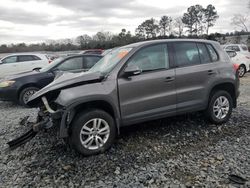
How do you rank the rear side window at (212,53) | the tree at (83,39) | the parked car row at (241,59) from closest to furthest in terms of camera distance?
1. the rear side window at (212,53)
2. the parked car row at (241,59)
3. the tree at (83,39)

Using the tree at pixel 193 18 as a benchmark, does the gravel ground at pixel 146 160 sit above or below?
below

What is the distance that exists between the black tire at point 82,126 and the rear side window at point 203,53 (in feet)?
7.41

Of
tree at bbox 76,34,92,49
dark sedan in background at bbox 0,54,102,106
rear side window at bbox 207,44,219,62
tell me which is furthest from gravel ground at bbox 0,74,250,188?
tree at bbox 76,34,92,49

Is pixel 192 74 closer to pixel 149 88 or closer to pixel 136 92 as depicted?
pixel 149 88

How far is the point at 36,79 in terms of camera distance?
7.71 meters

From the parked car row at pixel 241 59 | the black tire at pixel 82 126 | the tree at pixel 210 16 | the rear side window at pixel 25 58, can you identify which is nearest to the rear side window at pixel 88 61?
the black tire at pixel 82 126

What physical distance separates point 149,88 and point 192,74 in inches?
38.5

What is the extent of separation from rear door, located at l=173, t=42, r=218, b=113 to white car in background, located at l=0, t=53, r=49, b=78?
928 centimetres

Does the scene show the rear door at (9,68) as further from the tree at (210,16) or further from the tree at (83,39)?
the tree at (210,16)

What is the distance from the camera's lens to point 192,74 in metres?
4.80

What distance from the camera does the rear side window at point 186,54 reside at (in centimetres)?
478

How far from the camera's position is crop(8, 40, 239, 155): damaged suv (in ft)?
12.9

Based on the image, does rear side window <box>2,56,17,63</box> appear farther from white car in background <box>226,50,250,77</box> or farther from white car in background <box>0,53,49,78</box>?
white car in background <box>226,50,250,77</box>

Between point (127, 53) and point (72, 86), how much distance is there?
1101 millimetres
